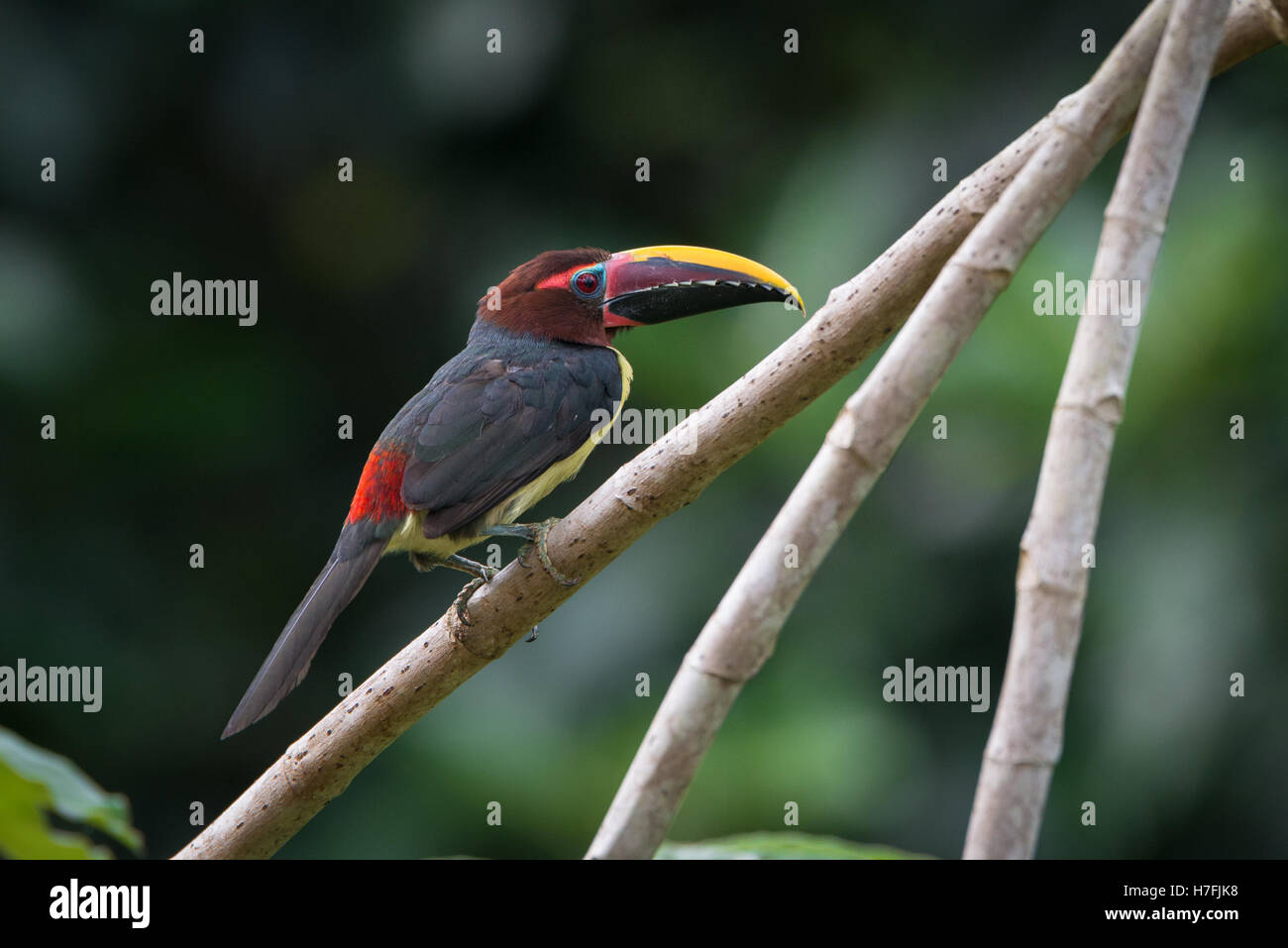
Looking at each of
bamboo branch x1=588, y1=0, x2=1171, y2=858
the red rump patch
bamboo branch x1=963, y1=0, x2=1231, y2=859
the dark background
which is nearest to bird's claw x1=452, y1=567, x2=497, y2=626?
the red rump patch

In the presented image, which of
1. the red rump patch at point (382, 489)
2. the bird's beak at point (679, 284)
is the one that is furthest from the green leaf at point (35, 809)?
the bird's beak at point (679, 284)

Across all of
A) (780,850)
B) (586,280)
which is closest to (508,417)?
(586,280)

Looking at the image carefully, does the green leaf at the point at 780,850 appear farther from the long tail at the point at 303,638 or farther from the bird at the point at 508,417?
the long tail at the point at 303,638

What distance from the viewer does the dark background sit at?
495cm

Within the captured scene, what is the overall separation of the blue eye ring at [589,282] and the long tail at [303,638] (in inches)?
40.2

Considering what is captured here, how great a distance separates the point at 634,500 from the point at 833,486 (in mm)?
921

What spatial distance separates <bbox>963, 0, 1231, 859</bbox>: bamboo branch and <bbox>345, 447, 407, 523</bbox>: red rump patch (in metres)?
2.17

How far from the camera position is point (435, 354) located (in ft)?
20.7

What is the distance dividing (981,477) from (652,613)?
1459 mm

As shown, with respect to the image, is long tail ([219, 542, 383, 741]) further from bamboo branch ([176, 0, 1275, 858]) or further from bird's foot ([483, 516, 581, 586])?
bird's foot ([483, 516, 581, 586])

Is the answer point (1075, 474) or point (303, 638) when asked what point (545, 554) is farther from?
point (1075, 474)

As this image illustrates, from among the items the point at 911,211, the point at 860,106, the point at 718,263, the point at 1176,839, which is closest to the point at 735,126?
the point at 860,106

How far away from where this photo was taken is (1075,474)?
54.1 inches
